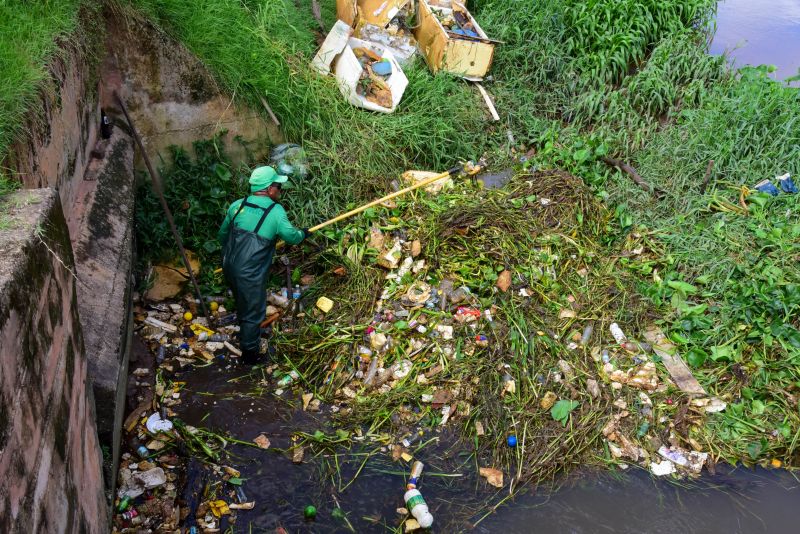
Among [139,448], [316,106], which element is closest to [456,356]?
[139,448]

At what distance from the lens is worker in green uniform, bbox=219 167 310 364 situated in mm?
4859

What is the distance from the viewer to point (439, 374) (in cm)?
488

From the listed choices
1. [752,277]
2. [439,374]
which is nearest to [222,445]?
[439,374]

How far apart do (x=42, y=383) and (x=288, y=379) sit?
255cm

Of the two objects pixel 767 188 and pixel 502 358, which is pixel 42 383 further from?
pixel 767 188

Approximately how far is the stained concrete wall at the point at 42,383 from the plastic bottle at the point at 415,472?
72.4 inches

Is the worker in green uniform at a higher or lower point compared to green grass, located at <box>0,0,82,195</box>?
lower

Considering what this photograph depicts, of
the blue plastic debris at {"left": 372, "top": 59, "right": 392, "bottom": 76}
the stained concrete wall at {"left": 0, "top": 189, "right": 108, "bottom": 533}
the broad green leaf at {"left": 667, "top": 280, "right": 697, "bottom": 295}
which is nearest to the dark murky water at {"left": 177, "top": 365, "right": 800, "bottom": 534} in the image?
the stained concrete wall at {"left": 0, "top": 189, "right": 108, "bottom": 533}

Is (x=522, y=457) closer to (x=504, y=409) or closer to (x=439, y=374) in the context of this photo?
(x=504, y=409)

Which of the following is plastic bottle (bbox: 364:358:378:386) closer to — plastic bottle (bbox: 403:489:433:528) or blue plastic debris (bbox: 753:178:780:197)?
plastic bottle (bbox: 403:489:433:528)

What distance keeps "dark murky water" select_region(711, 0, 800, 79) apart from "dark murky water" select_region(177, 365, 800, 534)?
191 inches

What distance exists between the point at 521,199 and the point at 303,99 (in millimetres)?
2199

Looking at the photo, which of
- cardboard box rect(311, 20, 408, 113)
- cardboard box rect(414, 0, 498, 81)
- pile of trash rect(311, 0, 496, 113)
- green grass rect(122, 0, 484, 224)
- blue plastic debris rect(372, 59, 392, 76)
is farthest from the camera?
cardboard box rect(414, 0, 498, 81)

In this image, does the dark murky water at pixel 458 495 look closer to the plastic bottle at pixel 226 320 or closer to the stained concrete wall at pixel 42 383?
the plastic bottle at pixel 226 320
